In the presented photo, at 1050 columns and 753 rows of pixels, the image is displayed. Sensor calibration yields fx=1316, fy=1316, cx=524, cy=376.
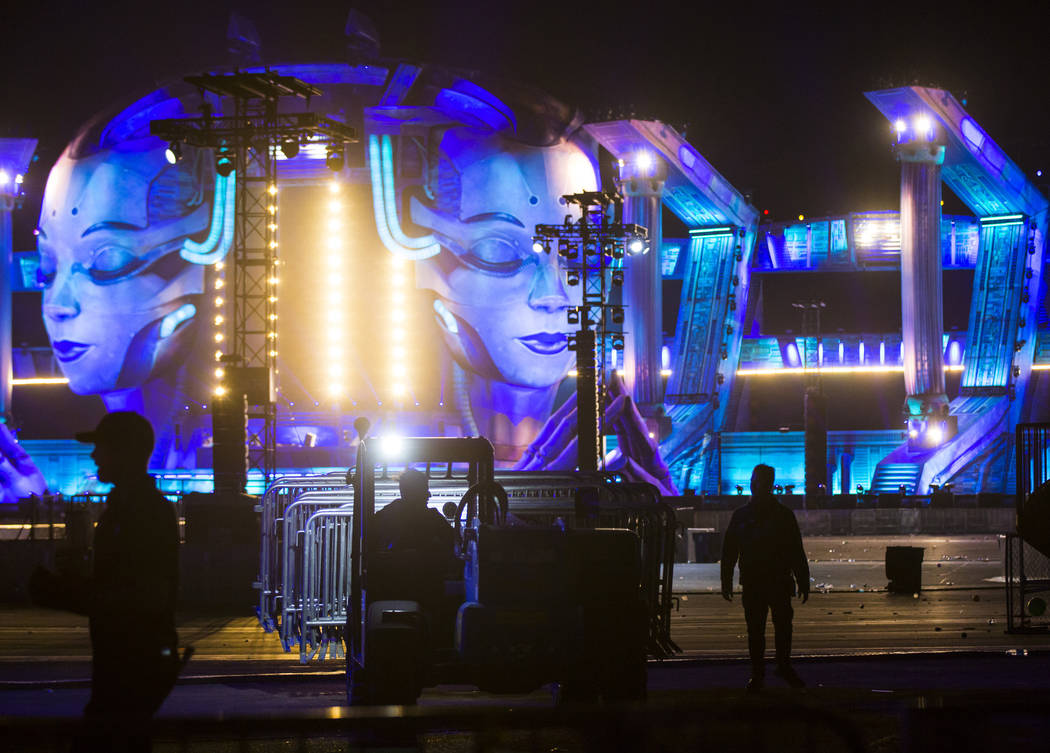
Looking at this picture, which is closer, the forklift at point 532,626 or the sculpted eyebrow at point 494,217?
the forklift at point 532,626

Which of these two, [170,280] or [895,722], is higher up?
[170,280]

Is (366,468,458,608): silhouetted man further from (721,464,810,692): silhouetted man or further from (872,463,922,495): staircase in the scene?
(872,463,922,495): staircase

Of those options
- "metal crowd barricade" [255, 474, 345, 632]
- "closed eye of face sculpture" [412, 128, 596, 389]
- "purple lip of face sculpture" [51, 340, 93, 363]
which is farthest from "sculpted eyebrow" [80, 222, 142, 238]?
"metal crowd barricade" [255, 474, 345, 632]

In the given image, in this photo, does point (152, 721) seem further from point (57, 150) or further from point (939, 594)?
point (57, 150)

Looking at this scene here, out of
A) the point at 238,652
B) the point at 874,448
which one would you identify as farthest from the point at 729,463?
the point at 238,652

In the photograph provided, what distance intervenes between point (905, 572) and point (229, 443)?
1499 centimetres

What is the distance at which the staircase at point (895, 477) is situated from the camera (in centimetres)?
4916

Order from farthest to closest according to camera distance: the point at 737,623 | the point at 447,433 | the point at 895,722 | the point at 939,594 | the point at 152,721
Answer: the point at 447,433 → the point at 939,594 → the point at 737,623 → the point at 895,722 → the point at 152,721

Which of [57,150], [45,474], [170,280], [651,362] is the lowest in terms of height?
[45,474]

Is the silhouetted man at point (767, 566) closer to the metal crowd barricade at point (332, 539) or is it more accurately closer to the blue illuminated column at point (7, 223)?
the metal crowd barricade at point (332, 539)

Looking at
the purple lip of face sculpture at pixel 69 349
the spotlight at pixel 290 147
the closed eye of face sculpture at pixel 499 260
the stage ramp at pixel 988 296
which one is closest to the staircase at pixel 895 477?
the stage ramp at pixel 988 296

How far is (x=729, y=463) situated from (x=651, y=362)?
942 cm

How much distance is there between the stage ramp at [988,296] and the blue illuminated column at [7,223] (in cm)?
3370

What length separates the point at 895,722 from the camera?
9.12 metres
